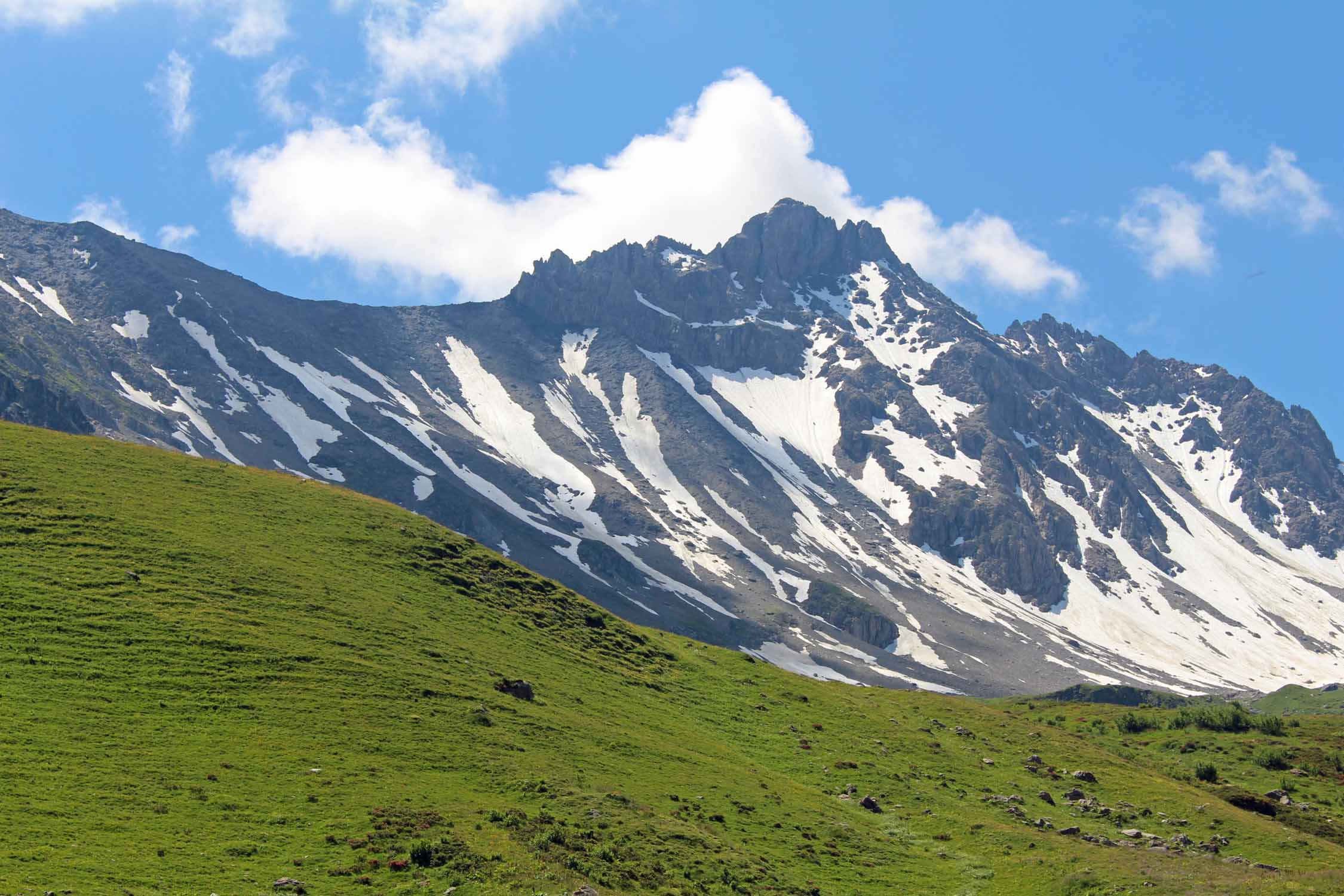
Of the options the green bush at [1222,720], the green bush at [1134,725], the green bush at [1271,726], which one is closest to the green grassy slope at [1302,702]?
the green bush at [1222,720]

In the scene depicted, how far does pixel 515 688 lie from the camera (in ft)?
170

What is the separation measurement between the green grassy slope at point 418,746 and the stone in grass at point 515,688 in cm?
66

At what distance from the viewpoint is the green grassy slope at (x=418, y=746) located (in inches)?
1304

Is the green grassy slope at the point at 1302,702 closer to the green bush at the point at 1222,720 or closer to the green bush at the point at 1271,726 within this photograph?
the green bush at the point at 1222,720

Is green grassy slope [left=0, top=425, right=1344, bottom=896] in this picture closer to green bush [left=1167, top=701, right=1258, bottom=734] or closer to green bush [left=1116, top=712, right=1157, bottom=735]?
green bush [left=1116, top=712, right=1157, bottom=735]

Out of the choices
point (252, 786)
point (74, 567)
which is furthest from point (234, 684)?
point (74, 567)

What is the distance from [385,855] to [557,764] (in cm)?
1198

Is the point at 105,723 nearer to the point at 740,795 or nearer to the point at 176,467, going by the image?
the point at 740,795

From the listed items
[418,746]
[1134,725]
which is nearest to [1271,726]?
[1134,725]

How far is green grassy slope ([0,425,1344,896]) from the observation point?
33125 mm

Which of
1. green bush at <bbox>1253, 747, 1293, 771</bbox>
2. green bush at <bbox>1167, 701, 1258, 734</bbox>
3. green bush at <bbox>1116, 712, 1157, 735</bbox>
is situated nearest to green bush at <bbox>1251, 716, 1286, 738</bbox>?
green bush at <bbox>1167, 701, 1258, 734</bbox>

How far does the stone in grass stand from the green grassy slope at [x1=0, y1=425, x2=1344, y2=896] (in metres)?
0.66

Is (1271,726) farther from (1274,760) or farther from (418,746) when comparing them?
(418,746)

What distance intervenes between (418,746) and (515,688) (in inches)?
393
